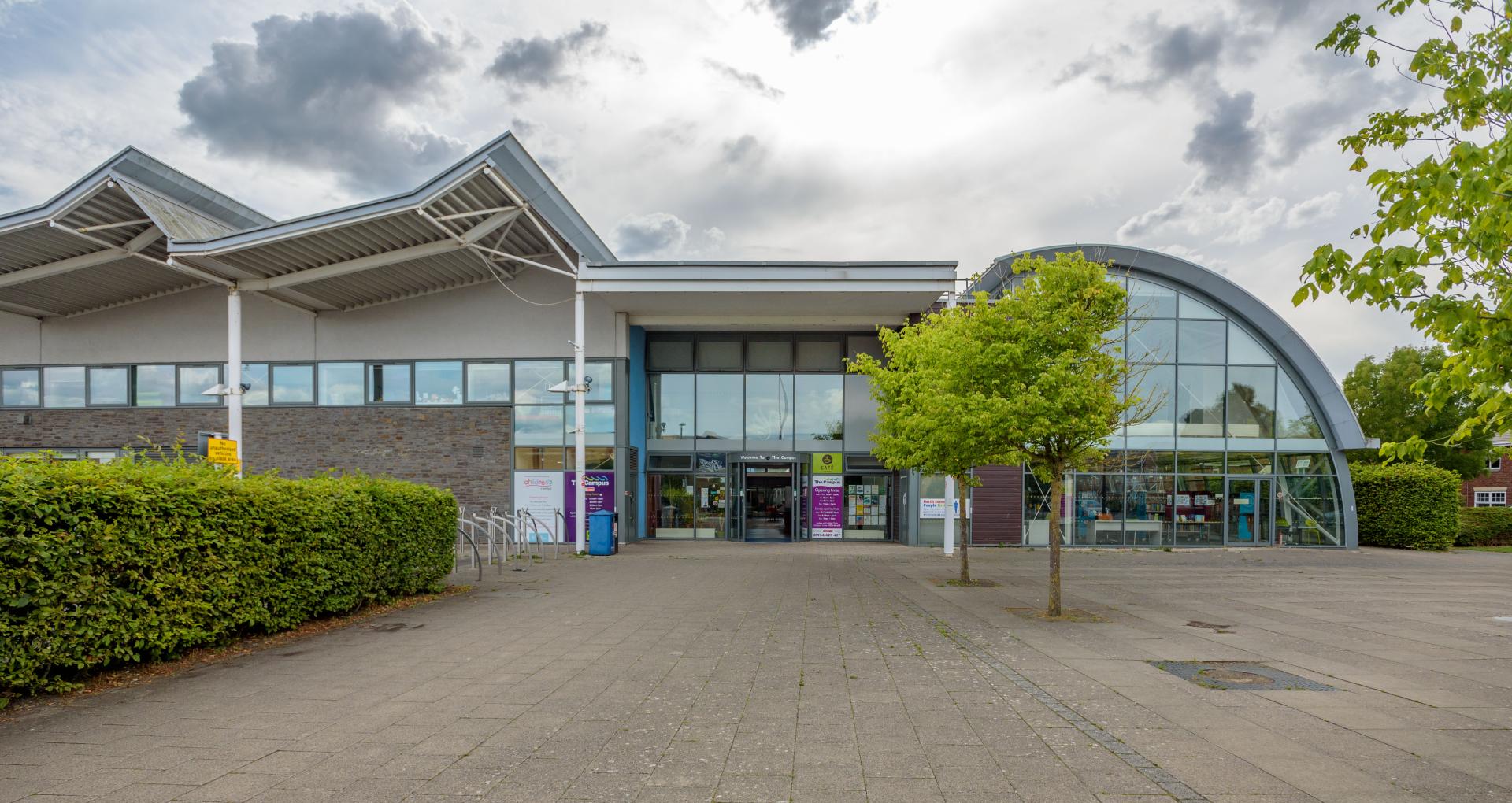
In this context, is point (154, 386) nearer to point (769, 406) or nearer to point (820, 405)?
point (769, 406)

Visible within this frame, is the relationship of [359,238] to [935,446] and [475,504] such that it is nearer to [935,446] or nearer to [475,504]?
[475,504]

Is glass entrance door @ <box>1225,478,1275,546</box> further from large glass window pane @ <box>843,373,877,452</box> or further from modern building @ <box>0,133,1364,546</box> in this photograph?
large glass window pane @ <box>843,373,877,452</box>

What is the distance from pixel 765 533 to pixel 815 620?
46.1 feet

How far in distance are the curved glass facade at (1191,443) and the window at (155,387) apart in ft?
79.1

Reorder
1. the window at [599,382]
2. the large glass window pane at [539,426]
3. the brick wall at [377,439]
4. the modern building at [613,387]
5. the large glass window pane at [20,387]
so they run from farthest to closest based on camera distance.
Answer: the large glass window pane at [20,387]
the brick wall at [377,439]
the large glass window pane at [539,426]
the window at [599,382]
the modern building at [613,387]

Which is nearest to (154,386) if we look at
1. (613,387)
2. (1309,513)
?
(613,387)

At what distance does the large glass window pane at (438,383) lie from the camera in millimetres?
23250

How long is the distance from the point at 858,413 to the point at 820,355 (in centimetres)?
199

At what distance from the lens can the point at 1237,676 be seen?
720cm

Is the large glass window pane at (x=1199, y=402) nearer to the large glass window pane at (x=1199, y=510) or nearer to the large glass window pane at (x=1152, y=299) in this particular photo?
the large glass window pane at (x=1199, y=510)

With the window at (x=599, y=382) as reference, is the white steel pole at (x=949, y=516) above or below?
below

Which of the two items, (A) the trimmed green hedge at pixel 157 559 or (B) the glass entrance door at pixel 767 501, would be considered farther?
(B) the glass entrance door at pixel 767 501

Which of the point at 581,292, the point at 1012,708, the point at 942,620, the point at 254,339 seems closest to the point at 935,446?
the point at 942,620

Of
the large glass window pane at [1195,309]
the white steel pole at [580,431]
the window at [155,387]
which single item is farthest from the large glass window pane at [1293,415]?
the window at [155,387]
